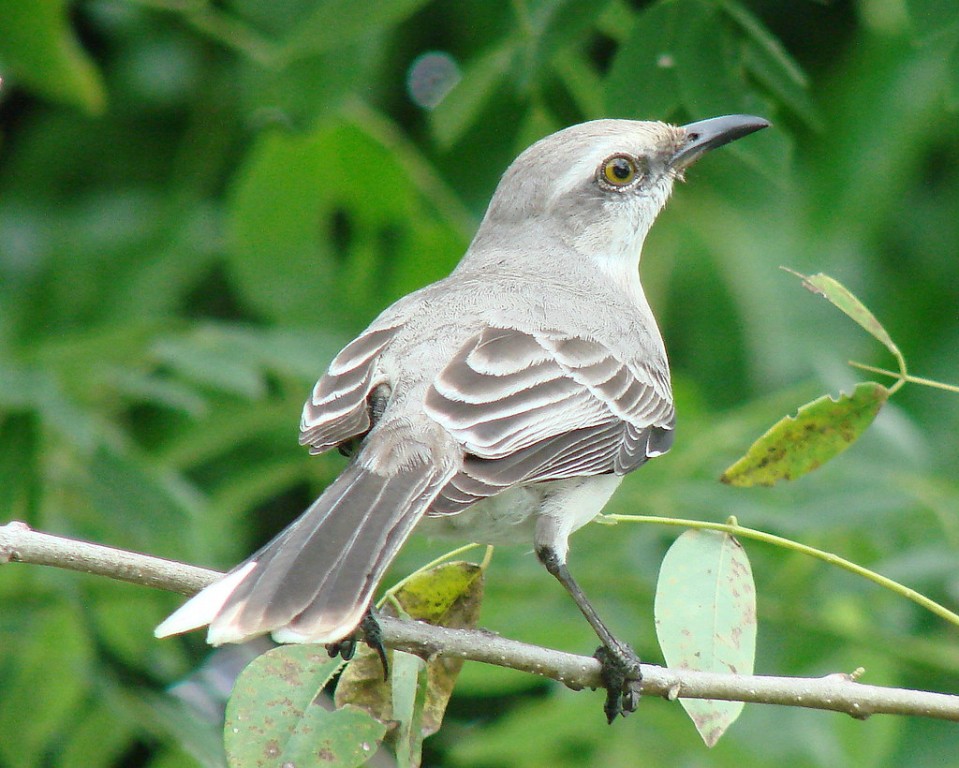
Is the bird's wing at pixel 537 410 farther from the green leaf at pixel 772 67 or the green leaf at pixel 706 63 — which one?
the green leaf at pixel 772 67

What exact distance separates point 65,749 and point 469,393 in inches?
78.6

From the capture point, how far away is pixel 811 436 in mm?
3199

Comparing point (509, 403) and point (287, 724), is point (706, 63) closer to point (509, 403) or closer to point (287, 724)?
point (509, 403)

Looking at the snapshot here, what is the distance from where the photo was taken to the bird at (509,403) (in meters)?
2.98

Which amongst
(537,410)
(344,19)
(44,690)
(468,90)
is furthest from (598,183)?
(44,690)

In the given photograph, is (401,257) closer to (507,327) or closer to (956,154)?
(507,327)

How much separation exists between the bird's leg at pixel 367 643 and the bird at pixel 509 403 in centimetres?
4

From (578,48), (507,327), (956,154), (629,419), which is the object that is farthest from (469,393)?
(956,154)

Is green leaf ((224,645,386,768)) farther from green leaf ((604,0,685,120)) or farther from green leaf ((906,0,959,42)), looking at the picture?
green leaf ((906,0,959,42))

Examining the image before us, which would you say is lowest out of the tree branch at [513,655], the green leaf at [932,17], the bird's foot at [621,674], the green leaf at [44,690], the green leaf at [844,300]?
the green leaf at [44,690]

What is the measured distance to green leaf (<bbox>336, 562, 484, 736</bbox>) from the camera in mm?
3133

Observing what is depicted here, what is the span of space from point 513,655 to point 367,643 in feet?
1.18

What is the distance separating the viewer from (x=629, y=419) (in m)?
4.03

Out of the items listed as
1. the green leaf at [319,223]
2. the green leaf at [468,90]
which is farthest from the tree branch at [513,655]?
the green leaf at [319,223]
